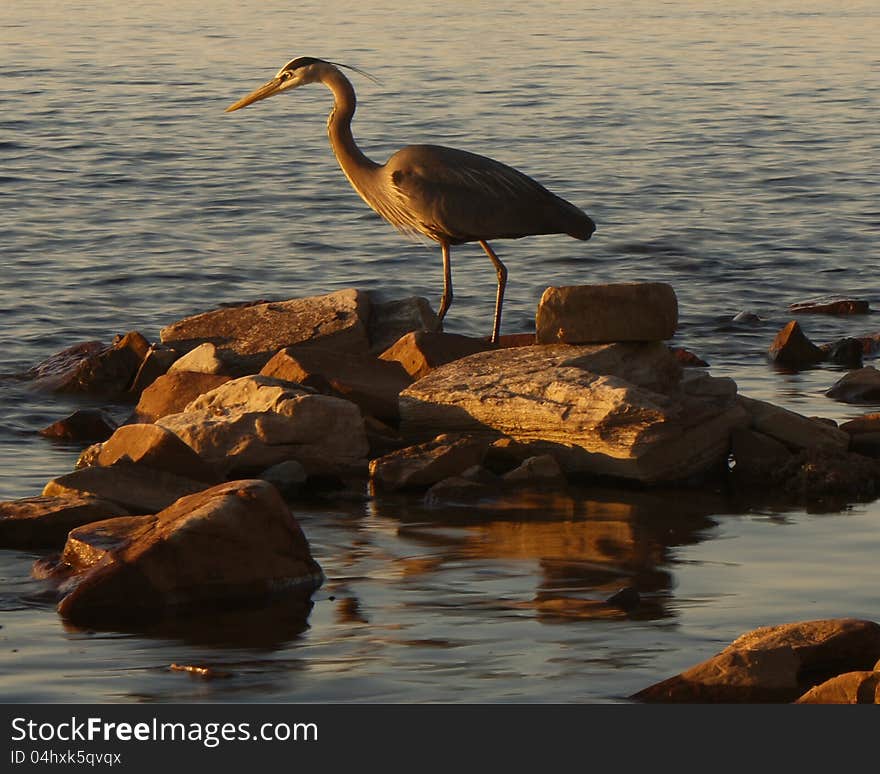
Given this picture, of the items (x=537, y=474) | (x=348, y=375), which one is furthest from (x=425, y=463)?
(x=348, y=375)

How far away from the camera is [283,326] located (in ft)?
43.4

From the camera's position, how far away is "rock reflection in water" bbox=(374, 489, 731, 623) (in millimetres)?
8539

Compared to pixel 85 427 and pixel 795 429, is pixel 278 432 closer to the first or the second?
pixel 85 427

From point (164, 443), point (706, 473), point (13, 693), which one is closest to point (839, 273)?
point (706, 473)

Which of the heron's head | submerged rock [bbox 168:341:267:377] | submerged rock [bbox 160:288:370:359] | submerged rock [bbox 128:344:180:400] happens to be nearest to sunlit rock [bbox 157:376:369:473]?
submerged rock [bbox 168:341:267:377]

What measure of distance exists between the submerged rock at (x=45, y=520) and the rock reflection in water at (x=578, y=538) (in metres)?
1.58

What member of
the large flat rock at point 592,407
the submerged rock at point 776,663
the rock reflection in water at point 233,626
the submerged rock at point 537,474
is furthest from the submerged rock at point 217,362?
the submerged rock at point 776,663

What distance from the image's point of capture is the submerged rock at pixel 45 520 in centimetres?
934

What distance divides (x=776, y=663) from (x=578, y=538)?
2.62 meters

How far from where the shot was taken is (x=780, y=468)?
1081cm

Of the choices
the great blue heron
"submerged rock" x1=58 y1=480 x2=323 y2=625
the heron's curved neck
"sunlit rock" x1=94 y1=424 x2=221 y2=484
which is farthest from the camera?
the heron's curved neck

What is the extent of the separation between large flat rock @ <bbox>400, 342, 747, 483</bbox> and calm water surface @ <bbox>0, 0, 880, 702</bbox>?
31 centimetres

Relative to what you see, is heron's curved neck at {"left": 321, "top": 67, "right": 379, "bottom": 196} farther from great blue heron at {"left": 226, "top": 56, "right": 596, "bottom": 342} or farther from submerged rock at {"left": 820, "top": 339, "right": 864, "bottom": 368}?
submerged rock at {"left": 820, "top": 339, "right": 864, "bottom": 368}

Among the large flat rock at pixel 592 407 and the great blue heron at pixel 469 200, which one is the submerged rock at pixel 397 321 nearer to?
the great blue heron at pixel 469 200
